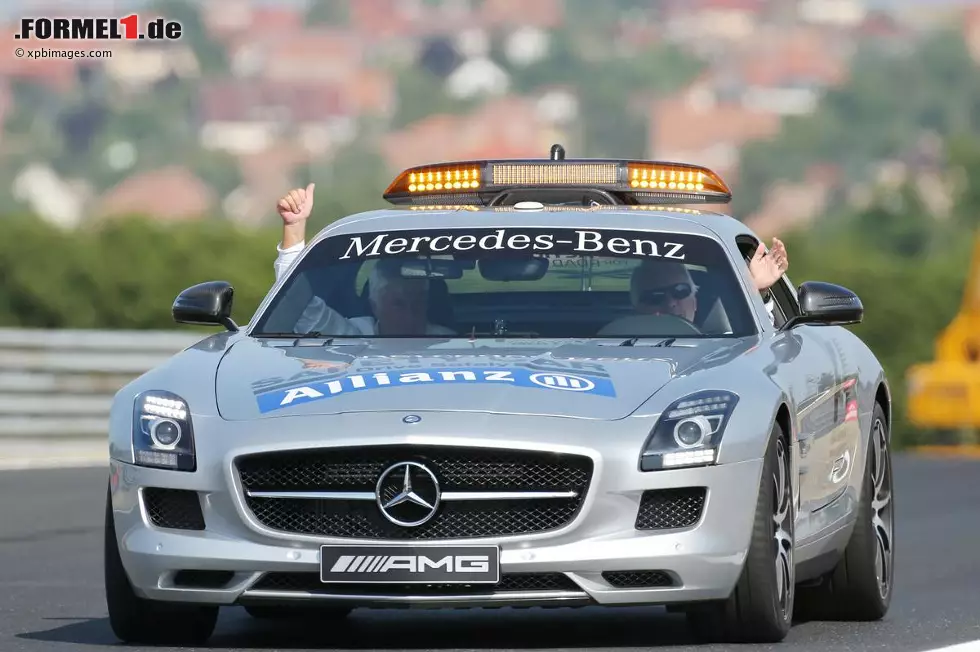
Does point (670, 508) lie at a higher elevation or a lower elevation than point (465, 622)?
higher

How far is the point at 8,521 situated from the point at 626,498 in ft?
26.7

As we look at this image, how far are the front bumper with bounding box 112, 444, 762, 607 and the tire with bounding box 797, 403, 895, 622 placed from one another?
1.76 meters

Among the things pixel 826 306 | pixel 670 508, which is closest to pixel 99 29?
pixel 826 306

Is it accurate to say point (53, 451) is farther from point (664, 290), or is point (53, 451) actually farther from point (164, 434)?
point (164, 434)

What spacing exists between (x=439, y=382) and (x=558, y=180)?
118 inches

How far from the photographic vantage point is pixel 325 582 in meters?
7.78

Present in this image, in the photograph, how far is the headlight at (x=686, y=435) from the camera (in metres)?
7.75

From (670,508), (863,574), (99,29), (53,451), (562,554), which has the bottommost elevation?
(53,451)

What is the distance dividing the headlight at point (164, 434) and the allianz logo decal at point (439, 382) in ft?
0.78

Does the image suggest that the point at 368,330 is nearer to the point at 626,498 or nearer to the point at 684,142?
the point at 626,498

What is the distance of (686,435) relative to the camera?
7.80 metres

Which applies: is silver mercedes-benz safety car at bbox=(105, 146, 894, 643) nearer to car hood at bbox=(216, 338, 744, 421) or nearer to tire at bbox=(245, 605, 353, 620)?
car hood at bbox=(216, 338, 744, 421)

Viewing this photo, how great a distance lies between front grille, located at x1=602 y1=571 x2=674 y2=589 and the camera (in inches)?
307

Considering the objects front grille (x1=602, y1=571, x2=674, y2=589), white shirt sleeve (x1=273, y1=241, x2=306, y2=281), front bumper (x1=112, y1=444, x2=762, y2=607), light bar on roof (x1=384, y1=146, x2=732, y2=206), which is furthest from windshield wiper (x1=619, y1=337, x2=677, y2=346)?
white shirt sleeve (x1=273, y1=241, x2=306, y2=281)
